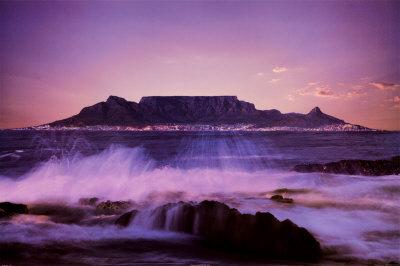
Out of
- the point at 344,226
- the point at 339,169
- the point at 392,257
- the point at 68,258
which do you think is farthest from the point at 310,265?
the point at 339,169

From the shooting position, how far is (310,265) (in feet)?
20.9

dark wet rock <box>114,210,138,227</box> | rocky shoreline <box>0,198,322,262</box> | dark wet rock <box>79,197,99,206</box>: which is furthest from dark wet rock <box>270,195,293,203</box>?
dark wet rock <box>79,197,99,206</box>

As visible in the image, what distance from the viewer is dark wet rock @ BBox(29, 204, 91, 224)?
992cm

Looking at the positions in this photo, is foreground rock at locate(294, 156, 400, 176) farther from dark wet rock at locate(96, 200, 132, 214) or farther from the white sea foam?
dark wet rock at locate(96, 200, 132, 214)

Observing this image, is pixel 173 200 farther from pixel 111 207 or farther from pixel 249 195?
pixel 249 195

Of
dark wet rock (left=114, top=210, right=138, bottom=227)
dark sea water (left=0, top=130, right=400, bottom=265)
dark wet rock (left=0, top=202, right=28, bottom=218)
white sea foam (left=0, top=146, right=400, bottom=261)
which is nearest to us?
dark sea water (left=0, top=130, right=400, bottom=265)

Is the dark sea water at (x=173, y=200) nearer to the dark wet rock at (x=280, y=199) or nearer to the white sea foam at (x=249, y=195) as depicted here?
the white sea foam at (x=249, y=195)

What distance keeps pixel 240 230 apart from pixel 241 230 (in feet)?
0.07

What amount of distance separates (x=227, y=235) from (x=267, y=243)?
0.87 meters

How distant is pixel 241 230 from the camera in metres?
7.45

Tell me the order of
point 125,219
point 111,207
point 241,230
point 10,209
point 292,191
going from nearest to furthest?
point 241,230, point 125,219, point 10,209, point 111,207, point 292,191

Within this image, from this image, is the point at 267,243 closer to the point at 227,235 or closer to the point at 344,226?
the point at 227,235

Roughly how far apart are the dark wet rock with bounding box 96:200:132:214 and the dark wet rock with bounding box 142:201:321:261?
8.38 feet

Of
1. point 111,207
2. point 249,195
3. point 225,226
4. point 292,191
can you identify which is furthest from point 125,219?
point 292,191
